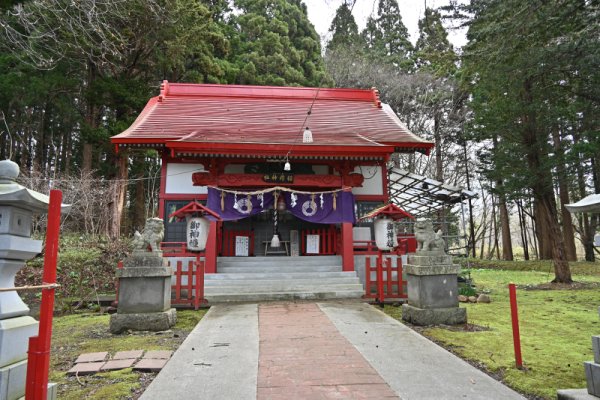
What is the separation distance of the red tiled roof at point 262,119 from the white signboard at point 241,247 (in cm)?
340

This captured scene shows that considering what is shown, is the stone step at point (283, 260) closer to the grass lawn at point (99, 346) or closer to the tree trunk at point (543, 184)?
the grass lawn at point (99, 346)

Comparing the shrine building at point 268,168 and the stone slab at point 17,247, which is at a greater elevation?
the shrine building at point 268,168

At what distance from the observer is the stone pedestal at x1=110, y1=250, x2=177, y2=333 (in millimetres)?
5746

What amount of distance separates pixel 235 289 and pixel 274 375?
18.1 feet

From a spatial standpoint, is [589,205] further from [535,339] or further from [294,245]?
[294,245]

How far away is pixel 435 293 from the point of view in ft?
19.3

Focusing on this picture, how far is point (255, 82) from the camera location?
2156 centimetres

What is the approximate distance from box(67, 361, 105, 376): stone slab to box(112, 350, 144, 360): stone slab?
0.21 m

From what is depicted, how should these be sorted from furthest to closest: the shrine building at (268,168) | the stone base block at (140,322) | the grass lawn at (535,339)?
the shrine building at (268,168) → the stone base block at (140,322) → the grass lawn at (535,339)

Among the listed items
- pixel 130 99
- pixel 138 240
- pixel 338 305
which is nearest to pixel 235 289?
pixel 338 305

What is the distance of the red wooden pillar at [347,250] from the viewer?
10062mm

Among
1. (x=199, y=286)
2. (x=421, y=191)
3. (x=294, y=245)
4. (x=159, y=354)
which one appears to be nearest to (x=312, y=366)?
(x=159, y=354)

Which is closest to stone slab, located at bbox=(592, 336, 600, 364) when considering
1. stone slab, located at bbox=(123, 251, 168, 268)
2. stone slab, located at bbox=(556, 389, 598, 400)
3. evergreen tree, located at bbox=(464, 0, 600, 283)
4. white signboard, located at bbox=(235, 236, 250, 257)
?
stone slab, located at bbox=(556, 389, 598, 400)

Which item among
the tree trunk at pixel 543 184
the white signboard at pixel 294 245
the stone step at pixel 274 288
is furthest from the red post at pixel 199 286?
the tree trunk at pixel 543 184
